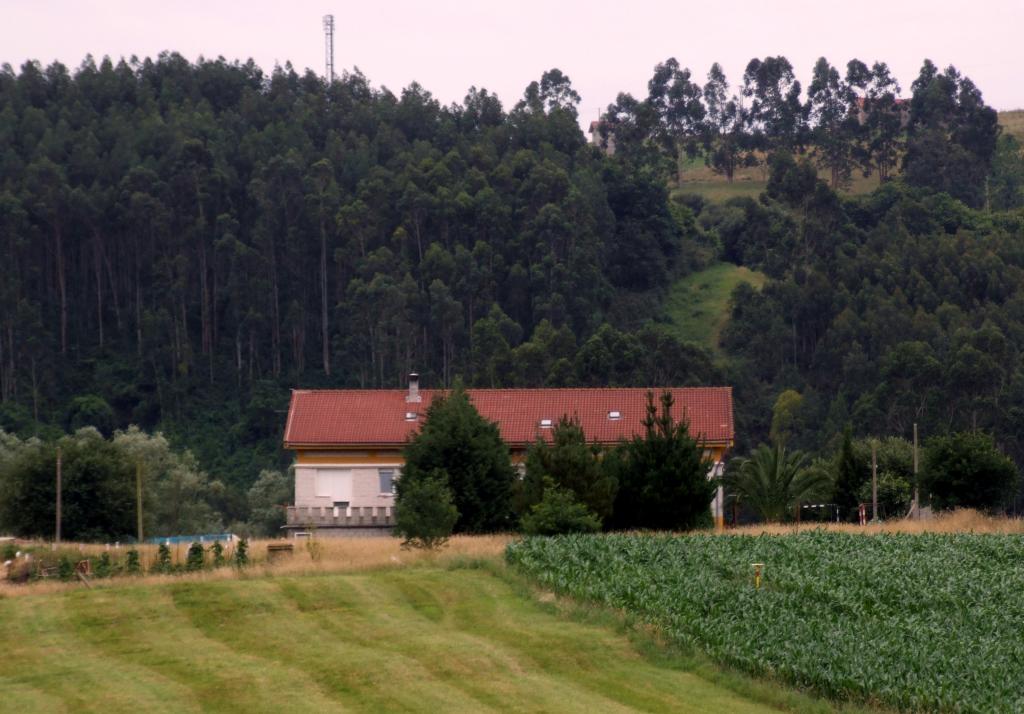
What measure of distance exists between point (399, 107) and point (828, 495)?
113143 mm

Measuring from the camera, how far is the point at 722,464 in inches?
2694

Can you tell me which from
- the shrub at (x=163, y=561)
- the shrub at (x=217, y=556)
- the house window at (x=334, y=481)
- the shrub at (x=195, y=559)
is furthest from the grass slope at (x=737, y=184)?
the shrub at (x=195, y=559)

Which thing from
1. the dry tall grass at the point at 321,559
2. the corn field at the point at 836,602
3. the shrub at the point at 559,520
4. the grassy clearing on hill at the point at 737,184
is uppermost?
the grassy clearing on hill at the point at 737,184

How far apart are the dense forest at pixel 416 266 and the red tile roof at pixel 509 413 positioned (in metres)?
34.9

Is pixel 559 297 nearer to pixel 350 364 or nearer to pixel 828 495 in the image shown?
pixel 350 364

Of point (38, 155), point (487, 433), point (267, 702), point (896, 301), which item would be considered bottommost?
point (267, 702)

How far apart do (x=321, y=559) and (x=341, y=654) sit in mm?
15046

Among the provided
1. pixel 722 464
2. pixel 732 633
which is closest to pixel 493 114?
pixel 722 464

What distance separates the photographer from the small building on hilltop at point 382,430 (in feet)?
227

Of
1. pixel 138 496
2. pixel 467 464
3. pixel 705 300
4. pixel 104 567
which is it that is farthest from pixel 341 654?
pixel 705 300

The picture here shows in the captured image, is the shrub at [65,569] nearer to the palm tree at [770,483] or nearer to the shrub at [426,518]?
the shrub at [426,518]

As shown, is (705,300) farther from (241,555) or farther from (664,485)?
(241,555)

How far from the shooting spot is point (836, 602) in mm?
36906

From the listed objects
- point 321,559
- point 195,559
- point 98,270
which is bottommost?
point 195,559
